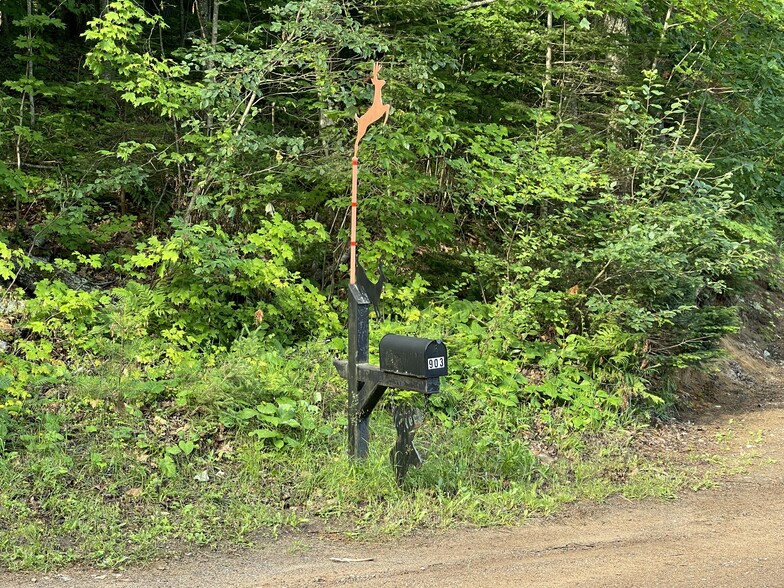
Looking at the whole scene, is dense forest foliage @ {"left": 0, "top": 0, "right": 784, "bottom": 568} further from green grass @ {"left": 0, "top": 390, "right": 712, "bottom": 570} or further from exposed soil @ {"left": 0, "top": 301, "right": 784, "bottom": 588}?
exposed soil @ {"left": 0, "top": 301, "right": 784, "bottom": 588}

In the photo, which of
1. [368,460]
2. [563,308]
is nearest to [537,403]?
[563,308]

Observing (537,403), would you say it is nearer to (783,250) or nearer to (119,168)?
(119,168)

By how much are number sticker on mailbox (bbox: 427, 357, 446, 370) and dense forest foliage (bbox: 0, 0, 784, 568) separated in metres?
1.16

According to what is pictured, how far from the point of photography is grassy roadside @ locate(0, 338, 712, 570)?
5.60 meters

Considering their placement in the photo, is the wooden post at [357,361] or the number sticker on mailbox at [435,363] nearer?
the number sticker on mailbox at [435,363]

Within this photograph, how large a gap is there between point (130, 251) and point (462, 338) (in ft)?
12.2

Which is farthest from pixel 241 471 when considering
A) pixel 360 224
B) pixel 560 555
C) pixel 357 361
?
pixel 360 224

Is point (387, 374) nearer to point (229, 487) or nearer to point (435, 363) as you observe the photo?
point (435, 363)

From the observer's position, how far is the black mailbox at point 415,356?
5.75 metres

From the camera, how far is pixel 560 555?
5477mm

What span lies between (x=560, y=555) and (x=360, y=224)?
4.92 metres

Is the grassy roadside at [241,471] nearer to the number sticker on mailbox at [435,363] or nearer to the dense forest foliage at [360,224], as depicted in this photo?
the dense forest foliage at [360,224]

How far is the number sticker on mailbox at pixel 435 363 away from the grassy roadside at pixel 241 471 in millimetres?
1035

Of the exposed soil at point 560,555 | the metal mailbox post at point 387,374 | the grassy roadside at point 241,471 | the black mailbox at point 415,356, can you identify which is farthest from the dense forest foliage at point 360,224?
the black mailbox at point 415,356
